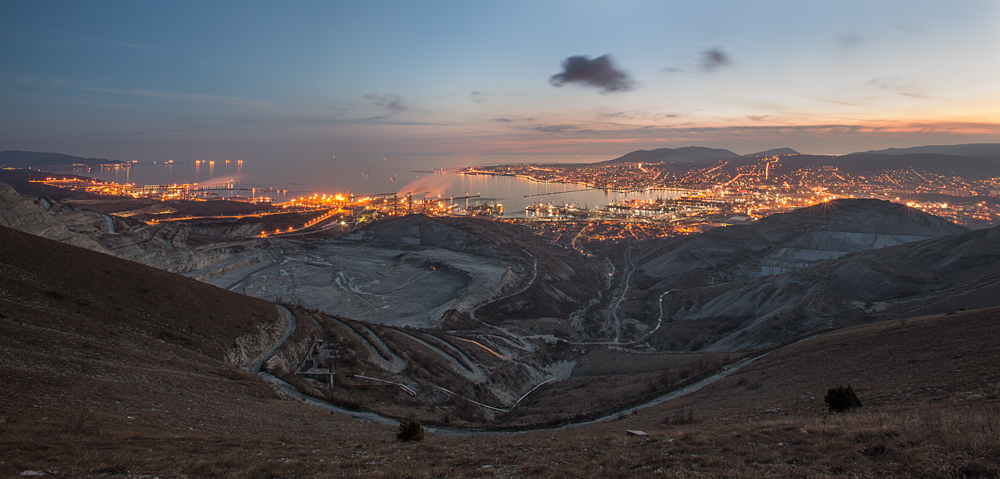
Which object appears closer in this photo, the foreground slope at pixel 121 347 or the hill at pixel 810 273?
the foreground slope at pixel 121 347

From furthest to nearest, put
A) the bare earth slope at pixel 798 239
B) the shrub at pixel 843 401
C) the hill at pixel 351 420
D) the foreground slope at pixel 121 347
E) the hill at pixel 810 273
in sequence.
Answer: the bare earth slope at pixel 798 239 → the hill at pixel 810 273 → the shrub at pixel 843 401 → the foreground slope at pixel 121 347 → the hill at pixel 351 420

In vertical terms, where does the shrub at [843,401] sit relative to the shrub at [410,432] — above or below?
above

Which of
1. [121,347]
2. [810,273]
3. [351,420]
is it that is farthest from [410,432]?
[810,273]

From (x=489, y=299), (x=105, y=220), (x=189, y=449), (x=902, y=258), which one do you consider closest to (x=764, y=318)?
(x=902, y=258)

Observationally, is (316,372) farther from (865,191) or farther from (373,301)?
(865,191)

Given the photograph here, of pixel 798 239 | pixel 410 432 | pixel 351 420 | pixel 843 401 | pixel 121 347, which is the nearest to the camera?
pixel 843 401

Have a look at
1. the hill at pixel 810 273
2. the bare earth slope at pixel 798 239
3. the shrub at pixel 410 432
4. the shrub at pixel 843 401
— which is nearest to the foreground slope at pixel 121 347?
the shrub at pixel 410 432

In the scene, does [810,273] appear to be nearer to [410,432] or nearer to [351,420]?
[351,420]

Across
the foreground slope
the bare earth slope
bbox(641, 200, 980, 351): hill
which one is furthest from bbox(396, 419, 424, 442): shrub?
the bare earth slope

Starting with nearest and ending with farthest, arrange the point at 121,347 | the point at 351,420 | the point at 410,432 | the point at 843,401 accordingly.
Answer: the point at 843,401 < the point at 410,432 < the point at 121,347 < the point at 351,420

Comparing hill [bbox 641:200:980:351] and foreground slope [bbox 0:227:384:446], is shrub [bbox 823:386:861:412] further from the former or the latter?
hill [bbox 641:200:980:351]

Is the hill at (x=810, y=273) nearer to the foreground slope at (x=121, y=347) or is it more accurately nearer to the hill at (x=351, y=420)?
the hill at (x=351, y=420)
